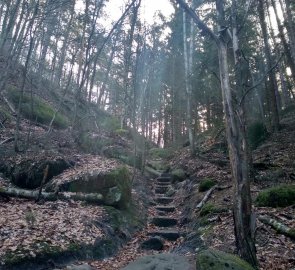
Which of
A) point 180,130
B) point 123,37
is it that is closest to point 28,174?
point 123,37

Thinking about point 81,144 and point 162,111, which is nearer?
point 81,144

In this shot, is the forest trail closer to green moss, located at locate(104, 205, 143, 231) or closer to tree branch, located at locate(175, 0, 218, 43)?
green moss, located at locate(104, 205, 143, 231)

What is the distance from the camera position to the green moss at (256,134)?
17792 millimetres

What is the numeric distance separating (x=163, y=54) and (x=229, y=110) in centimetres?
2824

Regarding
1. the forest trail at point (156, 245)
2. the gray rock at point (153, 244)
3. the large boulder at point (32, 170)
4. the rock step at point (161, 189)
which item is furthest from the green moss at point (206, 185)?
the large boulder at point (32, 170)

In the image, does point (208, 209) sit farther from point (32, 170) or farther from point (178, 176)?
point (178, 176)

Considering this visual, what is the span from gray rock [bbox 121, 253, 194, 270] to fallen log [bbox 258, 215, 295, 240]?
2.39 metres

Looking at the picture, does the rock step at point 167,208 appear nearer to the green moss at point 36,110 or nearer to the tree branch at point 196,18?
the tree branch at point 196,18

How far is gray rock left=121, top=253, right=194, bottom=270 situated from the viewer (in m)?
6.12

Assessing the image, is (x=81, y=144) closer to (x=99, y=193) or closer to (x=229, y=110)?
(x=99, y=193)

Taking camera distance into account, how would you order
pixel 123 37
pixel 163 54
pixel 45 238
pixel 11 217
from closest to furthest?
pixel 45 238 → pixel 11 217 → pixel 123 37 → pixel 163 54

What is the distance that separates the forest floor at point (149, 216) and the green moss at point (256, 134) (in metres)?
1.83

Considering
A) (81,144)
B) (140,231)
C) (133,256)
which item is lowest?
(133,256)

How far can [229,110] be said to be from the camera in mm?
5938
